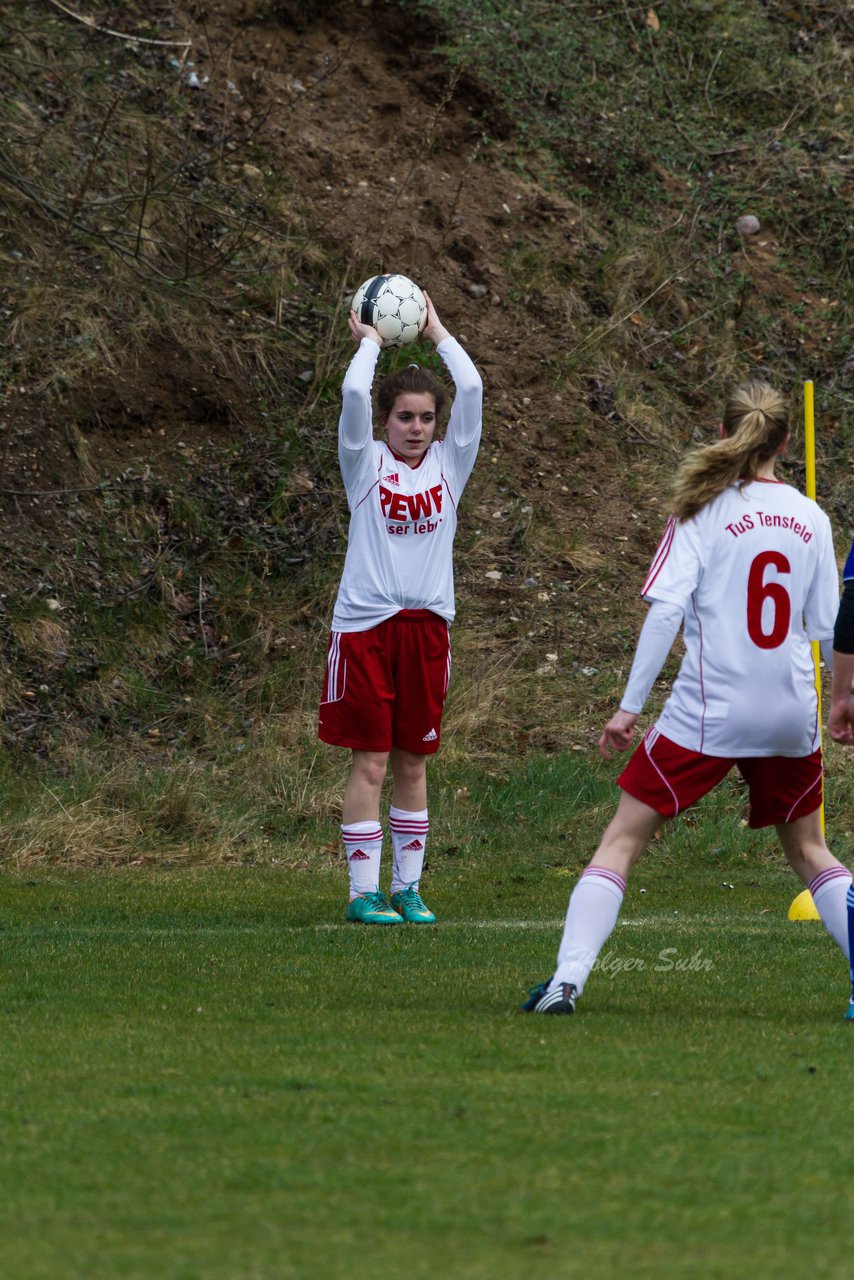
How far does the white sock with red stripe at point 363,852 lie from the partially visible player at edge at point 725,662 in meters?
2.52

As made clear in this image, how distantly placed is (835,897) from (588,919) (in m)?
0.85

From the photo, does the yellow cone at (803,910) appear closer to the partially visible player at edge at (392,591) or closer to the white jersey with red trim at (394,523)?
the partially visible player at edge at (392,591)

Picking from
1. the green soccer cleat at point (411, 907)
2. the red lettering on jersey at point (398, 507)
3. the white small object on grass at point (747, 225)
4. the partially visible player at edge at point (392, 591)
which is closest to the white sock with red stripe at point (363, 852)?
the partially visible player at edge at point (392, 591)

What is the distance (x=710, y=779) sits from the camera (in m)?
5.68

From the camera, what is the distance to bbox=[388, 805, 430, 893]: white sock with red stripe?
853cm

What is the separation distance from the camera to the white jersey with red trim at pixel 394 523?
812cm

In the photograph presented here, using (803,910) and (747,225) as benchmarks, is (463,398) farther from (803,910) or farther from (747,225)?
(747,225)

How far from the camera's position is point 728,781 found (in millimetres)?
12000

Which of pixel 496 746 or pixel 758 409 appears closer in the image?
pixel 758 409

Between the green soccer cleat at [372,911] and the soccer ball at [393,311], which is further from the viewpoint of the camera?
the soccer ball at [393,311]

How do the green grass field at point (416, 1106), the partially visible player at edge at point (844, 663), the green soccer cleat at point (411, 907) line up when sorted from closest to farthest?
the green grass field at point (416, 1106), the partially visible player at edge at point (844, 663), the green soccer cleat at point (411, 907)

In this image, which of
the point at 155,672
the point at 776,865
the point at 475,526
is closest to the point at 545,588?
the point at 475,526

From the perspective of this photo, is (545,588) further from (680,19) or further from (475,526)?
(680,19)

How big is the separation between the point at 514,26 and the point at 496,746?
9107mm
